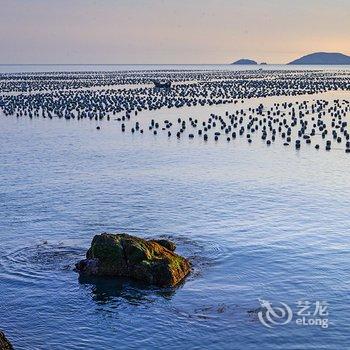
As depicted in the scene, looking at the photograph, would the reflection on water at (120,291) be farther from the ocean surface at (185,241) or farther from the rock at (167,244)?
the rock at (167,244)

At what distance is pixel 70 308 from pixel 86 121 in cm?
7972

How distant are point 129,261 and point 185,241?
265 inches

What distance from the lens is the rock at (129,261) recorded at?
108 ft

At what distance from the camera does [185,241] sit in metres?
39.7

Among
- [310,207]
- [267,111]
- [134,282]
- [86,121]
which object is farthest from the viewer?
[267,111]

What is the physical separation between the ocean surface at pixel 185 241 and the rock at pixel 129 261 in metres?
0.80

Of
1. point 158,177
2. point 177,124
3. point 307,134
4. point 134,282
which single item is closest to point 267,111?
point 177,124

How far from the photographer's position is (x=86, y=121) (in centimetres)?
10756

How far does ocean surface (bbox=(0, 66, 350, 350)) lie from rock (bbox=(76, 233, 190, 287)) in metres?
0.80

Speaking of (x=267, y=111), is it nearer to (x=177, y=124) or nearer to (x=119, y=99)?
(x=177, y=124)

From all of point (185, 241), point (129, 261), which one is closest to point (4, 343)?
point (129, 261)

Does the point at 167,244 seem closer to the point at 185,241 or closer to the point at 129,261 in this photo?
the point at 185,241

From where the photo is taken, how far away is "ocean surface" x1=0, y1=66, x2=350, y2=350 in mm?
27594

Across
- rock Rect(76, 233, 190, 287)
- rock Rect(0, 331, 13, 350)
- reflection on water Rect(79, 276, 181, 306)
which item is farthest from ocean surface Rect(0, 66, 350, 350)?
rock Rect(0, 331, 13, 350)
